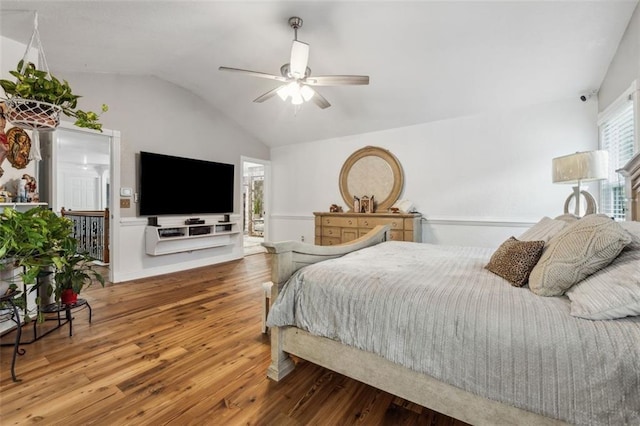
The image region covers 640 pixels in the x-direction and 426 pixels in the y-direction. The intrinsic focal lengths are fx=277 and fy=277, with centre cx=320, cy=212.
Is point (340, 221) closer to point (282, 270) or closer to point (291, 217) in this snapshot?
point (291, 217)

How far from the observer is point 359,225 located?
14.8 feet

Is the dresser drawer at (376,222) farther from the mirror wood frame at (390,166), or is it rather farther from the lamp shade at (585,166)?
the lamp shade at (585,166)

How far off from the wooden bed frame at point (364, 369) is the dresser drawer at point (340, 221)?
8.21ft

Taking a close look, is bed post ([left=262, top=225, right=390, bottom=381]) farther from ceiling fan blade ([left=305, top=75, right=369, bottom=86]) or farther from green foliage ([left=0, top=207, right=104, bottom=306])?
ceiling fan blade ([left=305, top=75, right=369, bottom=86])

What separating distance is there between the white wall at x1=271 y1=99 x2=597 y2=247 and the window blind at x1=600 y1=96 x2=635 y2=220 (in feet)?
0.99

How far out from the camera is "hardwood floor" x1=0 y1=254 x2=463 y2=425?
4.58ft

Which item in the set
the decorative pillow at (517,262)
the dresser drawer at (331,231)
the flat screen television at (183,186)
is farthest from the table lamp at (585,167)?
the flat screen television at (183,186)

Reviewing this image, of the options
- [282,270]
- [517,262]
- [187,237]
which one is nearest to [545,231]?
[517,262]

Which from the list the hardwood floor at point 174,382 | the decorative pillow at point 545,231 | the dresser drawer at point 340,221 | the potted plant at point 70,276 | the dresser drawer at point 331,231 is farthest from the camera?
the dresser drawer at point 331,231

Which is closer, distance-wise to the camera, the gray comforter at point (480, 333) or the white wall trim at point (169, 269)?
the gray comforter at point (480, 333)

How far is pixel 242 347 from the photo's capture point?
206 centimetres

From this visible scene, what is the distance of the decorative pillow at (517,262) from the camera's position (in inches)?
55.5

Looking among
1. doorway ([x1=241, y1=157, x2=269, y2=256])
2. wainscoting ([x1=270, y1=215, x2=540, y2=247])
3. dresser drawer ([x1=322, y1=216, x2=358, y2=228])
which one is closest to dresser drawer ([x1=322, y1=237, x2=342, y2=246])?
dresser drawer ([x1=322, y1=216, x2=358, y2=228])

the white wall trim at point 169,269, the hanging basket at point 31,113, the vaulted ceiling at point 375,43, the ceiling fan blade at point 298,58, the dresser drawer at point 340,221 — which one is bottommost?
the white wall trim at point 169,269
